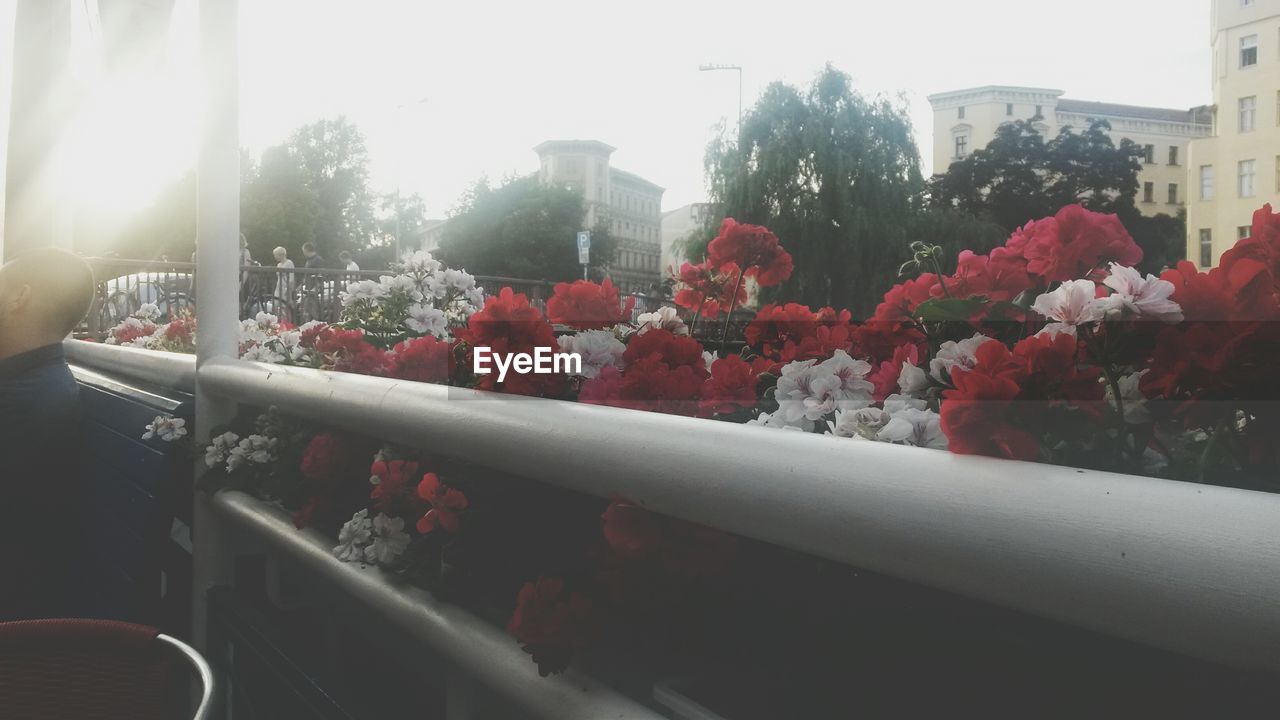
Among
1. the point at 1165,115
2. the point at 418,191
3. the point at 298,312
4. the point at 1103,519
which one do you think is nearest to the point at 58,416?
the point at 1103,519

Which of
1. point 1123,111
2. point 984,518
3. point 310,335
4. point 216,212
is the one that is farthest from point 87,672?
point 1123,111

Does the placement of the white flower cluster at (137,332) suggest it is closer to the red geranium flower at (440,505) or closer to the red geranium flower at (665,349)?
the red geranium flower at (440,505)

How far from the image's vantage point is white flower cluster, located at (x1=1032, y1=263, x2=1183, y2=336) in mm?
754

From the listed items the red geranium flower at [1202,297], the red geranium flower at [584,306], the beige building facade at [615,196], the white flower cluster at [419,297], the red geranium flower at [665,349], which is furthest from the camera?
the beige building facade at [615,196]

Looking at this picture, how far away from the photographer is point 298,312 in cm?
1184

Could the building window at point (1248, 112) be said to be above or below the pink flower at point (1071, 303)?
above

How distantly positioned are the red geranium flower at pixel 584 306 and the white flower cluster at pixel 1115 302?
94cm

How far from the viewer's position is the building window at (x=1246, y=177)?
27.6m

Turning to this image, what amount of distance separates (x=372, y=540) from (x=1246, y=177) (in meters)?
32.3

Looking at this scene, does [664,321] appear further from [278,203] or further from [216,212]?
[278,203]

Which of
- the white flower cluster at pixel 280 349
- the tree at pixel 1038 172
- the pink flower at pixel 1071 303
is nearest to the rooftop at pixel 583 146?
the tree at pixel 1038 172

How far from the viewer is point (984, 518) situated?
20.6 inches

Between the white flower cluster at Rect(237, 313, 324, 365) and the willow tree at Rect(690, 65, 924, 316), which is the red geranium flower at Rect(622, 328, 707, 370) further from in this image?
the willow tree at Rect(690, 65, 924, 316)

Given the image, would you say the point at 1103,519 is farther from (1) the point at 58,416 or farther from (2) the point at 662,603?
(1) the point at 58,416
